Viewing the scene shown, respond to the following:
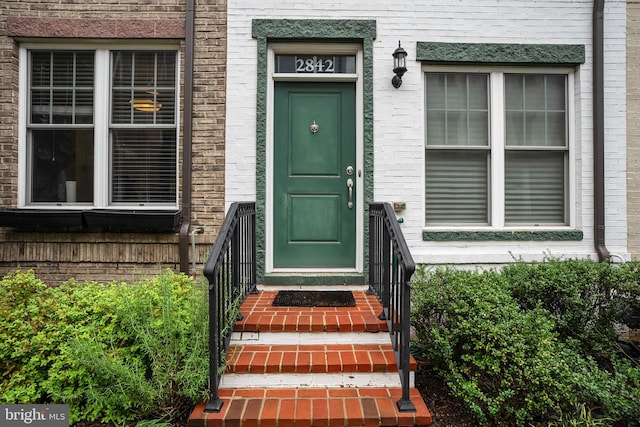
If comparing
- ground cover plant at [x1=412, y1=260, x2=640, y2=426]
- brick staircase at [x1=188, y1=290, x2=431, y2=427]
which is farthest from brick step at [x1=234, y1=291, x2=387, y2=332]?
ground cover plant at [x1=412, y1=260, x2=640, y2=426]

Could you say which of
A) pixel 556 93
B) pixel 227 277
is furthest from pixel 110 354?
pixel 556 93

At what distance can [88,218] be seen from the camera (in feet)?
13.5

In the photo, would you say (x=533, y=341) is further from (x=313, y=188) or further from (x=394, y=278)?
(x=313, y=188)

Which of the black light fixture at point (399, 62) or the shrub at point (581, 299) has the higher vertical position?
the black light fixture at point (399, 62)

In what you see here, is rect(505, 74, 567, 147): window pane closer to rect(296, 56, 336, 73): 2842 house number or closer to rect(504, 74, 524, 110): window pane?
rect(504, 74, 524, 110): window pane

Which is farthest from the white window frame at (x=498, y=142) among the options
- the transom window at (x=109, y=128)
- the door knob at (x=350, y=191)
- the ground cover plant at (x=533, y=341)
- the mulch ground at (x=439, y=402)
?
the transom window at (x=109, y=128)

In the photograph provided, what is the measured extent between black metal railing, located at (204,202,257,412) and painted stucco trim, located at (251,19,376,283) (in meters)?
0.39

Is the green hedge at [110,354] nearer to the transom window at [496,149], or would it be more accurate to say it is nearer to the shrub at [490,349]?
the shrub at [490,349]

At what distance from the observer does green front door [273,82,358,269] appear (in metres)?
4.43

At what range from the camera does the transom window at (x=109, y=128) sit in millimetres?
4438

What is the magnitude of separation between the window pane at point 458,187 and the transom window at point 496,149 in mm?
12

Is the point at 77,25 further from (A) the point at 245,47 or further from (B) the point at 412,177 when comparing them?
(B) the point at 412,177

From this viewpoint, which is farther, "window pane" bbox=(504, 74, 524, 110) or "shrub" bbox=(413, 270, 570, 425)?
"window pane" bbox=(504, 74, 524, 110)

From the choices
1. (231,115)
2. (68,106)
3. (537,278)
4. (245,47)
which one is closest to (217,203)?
(231,115)
